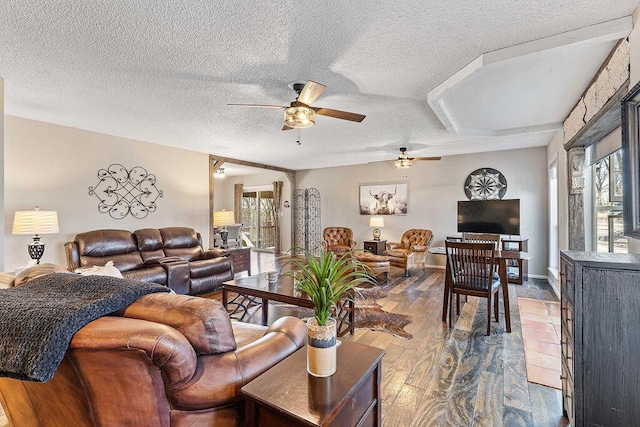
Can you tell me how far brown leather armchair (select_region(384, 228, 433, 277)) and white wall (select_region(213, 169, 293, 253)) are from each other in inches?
132

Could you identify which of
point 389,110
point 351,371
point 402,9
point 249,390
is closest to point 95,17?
point 402,9

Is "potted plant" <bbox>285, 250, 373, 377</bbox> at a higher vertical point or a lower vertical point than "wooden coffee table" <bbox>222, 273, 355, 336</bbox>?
higher

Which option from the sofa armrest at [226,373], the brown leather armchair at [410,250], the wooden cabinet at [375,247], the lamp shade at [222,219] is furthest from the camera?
the wooden cabinet at [375,247]

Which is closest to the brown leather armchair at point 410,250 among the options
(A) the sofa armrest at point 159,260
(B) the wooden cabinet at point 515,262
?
(B) the wooden cabinet at point 515,262

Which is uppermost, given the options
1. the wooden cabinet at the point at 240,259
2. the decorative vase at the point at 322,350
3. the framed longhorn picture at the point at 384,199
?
the framed longhorn picture at the point at 384,199

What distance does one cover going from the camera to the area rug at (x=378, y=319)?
3.18m

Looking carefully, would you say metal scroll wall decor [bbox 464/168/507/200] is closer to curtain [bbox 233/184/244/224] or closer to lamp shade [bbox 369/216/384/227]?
lamp shade [bbox 369/216/384/227]

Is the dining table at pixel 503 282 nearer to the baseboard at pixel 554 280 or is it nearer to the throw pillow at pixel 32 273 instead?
the baseboard at pixel 554 280

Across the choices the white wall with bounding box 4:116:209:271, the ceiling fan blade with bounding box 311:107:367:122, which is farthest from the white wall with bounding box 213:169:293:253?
the ceiling fan blade with bounding box 311:107:367:122

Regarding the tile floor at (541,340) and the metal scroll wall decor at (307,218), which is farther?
the metal scroll wall decor at (307,218)

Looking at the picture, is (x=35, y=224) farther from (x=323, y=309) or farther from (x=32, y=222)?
(x=323, y=309)

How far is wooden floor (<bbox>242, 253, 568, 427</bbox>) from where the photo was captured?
186 cm

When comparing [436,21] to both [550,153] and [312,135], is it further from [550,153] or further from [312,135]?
[550,153]

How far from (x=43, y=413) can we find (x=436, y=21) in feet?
9.41
